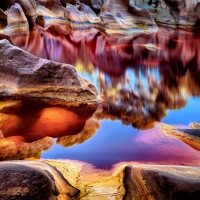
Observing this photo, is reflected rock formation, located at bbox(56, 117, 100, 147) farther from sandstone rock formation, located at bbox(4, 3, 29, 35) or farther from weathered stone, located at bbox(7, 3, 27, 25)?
weathered stone, located at bbox(7, 3, 27, 25)

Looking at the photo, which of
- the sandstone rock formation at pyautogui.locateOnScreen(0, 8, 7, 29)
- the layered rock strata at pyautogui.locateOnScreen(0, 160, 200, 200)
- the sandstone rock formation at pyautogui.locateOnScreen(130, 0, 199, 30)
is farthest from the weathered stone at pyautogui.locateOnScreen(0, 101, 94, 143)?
the sandstone rock formation at pyautogui.locateOnScreen(130, 0, 199, 30)

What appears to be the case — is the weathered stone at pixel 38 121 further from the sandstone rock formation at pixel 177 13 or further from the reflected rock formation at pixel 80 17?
the sandstone rock formation at pixel 177 13

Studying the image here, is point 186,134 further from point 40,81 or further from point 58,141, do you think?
point 40,81

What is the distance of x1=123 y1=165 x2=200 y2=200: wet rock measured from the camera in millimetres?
2121

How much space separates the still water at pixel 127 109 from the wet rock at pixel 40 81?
34 centimetres

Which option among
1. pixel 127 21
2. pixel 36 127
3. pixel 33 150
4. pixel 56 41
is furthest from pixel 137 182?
pixel 127 21

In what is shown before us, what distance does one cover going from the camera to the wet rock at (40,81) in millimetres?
4965

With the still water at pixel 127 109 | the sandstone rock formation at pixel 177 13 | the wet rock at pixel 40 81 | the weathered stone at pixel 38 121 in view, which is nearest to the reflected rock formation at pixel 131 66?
the still water at pixel 127 109

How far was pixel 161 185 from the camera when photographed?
225 centimetres

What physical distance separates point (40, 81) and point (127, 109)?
1.80 metres

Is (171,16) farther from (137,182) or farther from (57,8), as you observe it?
(137,182)

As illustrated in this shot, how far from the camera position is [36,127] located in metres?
4.12

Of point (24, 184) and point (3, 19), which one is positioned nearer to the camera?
point (24, 184)

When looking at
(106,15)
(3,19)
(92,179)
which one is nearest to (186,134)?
(92,179)
